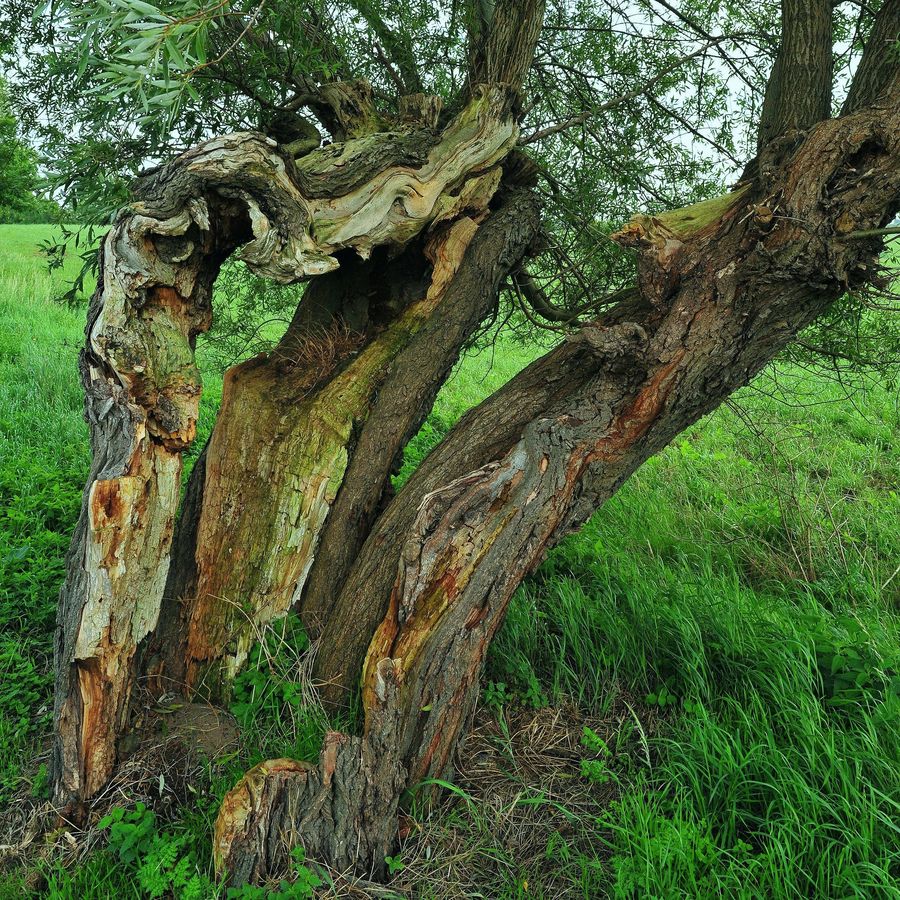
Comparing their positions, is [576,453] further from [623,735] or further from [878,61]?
[878,61]

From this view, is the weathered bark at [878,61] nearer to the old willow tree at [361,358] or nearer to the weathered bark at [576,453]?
the old willow tree at [361,358]

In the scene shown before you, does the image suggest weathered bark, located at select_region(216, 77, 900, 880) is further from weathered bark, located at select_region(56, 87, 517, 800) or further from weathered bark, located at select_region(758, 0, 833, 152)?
weathered bark, located at select_region(56, 87, 517, 800)

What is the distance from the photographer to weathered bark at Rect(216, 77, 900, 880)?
2.70m

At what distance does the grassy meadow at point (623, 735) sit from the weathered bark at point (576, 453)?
23cm

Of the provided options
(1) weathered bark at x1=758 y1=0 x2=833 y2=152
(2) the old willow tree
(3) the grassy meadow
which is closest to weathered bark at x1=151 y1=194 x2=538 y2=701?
(2) the old willow tree

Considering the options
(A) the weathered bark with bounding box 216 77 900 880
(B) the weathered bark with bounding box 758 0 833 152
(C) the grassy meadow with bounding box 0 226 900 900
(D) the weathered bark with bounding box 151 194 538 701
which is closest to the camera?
(C) the grassy meadow with bounding box 0 226 900 900

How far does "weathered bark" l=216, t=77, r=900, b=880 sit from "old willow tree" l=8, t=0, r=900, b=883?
0.01 m

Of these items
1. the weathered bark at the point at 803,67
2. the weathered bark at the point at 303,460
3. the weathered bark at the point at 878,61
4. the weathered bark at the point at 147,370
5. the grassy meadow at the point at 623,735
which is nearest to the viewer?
the grassy meadow at the point at 623,735

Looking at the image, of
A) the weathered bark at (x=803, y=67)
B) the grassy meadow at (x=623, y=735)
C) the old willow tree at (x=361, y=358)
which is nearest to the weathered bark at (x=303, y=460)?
the old willow tree at (x=361, y=358)

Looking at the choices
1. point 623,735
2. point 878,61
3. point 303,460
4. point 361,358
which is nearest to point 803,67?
point 878,61

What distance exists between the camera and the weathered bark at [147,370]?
9.45 feet

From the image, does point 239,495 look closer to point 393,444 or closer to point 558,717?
point 393,444

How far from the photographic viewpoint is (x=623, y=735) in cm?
319

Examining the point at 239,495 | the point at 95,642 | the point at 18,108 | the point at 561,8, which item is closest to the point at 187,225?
the point at 239,495
